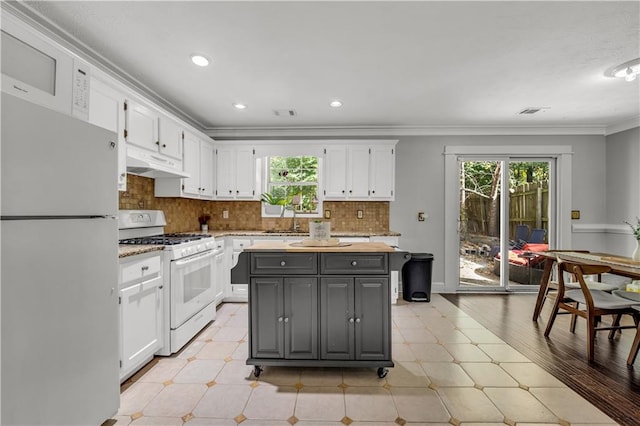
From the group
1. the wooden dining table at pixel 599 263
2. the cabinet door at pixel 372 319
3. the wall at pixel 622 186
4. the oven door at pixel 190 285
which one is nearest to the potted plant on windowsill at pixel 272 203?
the oven door at pixel 190 285

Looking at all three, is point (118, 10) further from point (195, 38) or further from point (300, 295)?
point (300, 295)

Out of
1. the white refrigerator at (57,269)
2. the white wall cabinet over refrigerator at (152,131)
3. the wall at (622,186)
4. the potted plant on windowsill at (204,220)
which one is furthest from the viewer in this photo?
the potted plant on windowsill at (204,220)

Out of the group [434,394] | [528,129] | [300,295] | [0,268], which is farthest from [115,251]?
[528,129]

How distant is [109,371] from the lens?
1752 mm

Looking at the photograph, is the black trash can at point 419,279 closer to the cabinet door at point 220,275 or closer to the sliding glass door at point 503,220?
the sliding glass door at point 503,220

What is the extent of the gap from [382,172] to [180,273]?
2.96 m

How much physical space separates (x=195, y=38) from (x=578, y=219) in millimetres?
5579

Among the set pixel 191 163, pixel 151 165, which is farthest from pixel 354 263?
pixel 191 163

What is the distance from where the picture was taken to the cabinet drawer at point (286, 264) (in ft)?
7.59

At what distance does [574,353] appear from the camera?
2727 millimetres

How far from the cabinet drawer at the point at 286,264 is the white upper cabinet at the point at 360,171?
232 centimetres

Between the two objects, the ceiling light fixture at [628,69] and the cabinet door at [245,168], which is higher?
the ceiling light fixture at [628,69]

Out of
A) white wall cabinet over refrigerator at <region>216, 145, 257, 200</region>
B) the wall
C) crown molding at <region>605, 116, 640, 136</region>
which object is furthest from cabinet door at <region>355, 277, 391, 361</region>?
crown molding at <region>605, 116, 640, 136</region>

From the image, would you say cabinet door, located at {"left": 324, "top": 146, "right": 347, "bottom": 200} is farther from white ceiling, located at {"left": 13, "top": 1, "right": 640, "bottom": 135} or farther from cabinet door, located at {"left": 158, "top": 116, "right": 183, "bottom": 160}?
cabinet door, located at {"left": 158, "top": 116, "right": 183, "bottom": 160}
